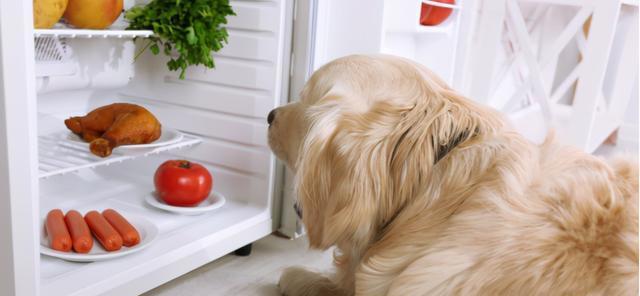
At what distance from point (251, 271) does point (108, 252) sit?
40cm

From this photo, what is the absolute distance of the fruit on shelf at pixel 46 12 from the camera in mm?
1280

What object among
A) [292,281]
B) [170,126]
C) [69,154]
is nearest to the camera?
[292,281]

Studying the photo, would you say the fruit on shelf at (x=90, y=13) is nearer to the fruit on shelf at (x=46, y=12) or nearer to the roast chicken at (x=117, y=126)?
the fruit on shelf at (x=46, y=12)

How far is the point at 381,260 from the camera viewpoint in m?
0.99

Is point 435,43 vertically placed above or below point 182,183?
above

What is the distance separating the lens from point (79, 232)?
1.35 meters

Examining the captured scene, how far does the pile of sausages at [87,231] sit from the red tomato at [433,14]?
3.66ft

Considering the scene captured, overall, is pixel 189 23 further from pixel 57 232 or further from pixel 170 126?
pixel 57 232

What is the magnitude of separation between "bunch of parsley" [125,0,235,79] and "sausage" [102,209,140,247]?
0.48 m

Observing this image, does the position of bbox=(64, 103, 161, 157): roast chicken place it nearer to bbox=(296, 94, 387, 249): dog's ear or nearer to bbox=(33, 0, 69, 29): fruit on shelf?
bbox=(33, 0, 69, 29): fruit on shelf

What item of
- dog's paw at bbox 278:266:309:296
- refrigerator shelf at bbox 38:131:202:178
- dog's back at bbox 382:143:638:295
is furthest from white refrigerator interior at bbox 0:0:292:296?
dog's back at bbox 382:143:638:295

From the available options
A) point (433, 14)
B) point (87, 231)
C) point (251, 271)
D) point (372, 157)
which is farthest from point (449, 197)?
point (433, 14)

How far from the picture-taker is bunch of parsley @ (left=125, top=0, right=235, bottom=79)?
5.17 feet

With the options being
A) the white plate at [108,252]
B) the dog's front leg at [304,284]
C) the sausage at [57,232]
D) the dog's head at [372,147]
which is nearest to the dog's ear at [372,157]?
the dog's head at [372,147]
